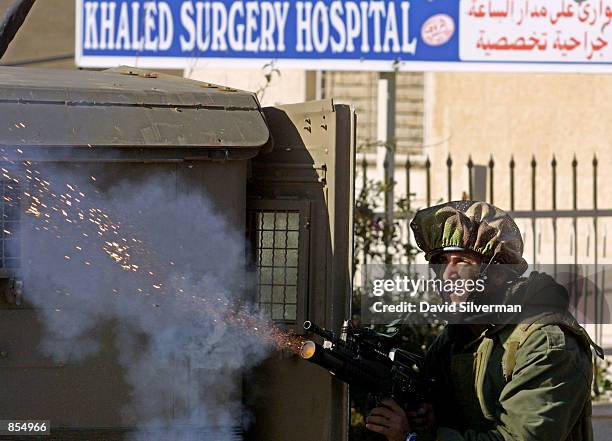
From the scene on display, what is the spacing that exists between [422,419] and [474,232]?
27.2 inches

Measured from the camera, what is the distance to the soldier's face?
12.5ft

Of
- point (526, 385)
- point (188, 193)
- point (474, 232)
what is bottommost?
point (526, 385)

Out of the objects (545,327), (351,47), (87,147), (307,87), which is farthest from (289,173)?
(307,87)

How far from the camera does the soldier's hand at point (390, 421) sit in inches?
150

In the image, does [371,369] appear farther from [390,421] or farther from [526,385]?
[526,385]

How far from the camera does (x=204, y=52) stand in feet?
26.8

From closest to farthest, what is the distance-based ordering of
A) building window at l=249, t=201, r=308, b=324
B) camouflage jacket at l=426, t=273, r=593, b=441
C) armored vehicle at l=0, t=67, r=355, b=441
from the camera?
camouflage jacket at l=426, t=273, r=593, b=441 < armored vehicle at l=0, t=67, r=355, b=441 < building window at l=249, t=201, r=308, b=324

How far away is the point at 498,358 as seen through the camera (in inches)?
149

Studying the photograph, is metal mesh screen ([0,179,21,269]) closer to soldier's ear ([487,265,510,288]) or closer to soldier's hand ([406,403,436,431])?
soldier's hand ([406,403,436,431])

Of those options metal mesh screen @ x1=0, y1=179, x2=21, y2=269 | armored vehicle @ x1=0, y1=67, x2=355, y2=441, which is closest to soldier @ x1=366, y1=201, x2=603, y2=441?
armored vehicle @ x1=0, y1=67, x2=355, y2=441

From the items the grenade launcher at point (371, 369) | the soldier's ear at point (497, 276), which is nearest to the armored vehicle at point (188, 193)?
the grenade launcher at point (371, 369)

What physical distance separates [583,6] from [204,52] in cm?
278

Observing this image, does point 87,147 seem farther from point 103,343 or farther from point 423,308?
point 423,308

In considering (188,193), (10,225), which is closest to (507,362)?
(188,193)
